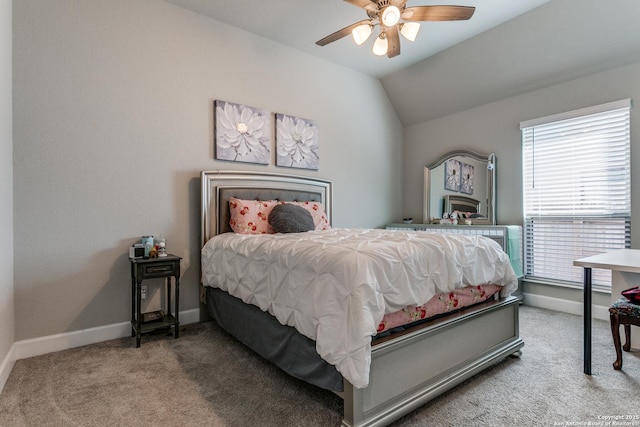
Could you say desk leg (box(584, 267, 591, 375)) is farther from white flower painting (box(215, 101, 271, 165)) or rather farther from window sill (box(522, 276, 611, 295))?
white flower painting (box(215, 101, 271, 165))

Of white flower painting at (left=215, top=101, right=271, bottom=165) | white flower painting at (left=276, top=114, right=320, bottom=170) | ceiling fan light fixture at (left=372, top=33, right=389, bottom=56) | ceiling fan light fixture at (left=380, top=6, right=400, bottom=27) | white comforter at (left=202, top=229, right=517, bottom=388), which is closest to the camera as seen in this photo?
white comforter at (left=202, top=229, right=517, bottom=388)

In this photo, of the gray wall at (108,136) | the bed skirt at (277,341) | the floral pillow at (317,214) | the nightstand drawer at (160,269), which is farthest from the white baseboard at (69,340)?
the floral pillow at (317,214)

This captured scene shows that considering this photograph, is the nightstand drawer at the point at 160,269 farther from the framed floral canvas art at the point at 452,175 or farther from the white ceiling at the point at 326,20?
the framed floral canvas art at the point at 452,175

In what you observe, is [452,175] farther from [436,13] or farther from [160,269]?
[160,269]

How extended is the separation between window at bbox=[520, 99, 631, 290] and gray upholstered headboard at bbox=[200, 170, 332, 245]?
8.34 feet

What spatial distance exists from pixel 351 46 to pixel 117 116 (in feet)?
8.80

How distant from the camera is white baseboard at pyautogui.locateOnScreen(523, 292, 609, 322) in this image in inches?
124

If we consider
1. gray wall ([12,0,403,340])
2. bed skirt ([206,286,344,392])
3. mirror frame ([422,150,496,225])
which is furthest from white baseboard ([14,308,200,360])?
mirror frame ([422,150,496,225])

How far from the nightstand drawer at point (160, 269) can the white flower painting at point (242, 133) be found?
1.20 m

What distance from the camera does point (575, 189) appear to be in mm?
3428

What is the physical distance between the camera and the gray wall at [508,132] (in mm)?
3100

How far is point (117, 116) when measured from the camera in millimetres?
2744

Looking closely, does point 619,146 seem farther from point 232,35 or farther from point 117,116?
point 117,116

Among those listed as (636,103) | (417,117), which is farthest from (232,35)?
(636,103)
